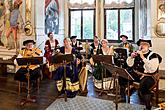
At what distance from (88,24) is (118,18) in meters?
1.27

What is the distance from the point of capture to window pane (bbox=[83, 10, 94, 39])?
33.6 feet

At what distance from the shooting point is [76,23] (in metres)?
10.6

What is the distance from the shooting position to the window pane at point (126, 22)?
31.7 feet

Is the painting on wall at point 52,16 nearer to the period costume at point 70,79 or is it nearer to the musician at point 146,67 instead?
the period costume at point 70,79

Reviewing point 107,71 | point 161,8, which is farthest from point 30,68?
point 161,8

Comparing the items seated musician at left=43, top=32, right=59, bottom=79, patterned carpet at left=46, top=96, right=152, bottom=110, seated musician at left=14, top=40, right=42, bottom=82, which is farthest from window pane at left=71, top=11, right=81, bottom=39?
patterned carpet at left=46, top=96, right=152, bottom=110

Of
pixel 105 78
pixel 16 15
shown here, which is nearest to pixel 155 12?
pixel 105 78

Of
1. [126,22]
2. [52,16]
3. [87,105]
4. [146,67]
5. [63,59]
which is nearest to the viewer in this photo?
[146,67]

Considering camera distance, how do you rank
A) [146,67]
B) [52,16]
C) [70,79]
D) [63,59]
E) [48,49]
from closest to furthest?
[146,67] < [63,59] < [70,79] < [48,49] < [52,16]

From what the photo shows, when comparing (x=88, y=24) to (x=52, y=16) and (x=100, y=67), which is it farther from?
(x=100, y=67)

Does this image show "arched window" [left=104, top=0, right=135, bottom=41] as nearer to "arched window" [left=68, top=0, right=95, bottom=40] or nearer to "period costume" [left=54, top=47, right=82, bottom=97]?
"arched window" [left=68, top=0, right=95, bottom=40]

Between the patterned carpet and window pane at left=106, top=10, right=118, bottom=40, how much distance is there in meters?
4.76

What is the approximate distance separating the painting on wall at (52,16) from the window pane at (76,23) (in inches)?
32.8

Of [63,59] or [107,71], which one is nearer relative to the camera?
[63,59]
